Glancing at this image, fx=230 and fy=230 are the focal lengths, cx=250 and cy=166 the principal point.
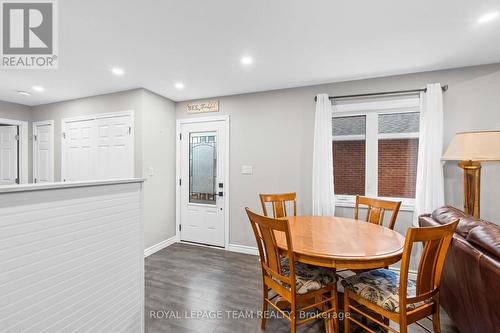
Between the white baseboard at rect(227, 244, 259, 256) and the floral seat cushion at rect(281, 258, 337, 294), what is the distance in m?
1.66

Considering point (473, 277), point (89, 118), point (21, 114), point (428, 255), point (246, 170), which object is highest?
point (21, 114)

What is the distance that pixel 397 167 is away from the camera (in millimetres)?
2955

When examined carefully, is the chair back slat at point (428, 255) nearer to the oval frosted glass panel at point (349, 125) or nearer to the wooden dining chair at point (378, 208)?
the wooden dining chair at point (378, 208)

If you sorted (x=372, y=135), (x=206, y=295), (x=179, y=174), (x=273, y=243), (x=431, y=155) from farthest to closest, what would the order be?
(x=179, y=174), (x=372, y=135), (x=431, y=155), (x=206, y=295), (x=273, y=243)

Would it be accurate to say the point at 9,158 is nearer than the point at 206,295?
No

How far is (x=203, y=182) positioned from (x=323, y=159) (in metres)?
1.98

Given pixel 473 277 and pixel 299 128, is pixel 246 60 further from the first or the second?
pixel 473 277

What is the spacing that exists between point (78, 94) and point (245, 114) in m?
2.66

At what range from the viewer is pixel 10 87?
3.31 m

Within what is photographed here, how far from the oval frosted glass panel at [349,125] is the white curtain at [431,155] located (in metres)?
0.66

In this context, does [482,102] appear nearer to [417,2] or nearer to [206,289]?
[417,2]

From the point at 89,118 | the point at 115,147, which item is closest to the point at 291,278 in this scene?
the point at 115,147

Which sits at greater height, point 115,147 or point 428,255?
point 115,147

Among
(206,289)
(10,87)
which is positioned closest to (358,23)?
(206,289)
